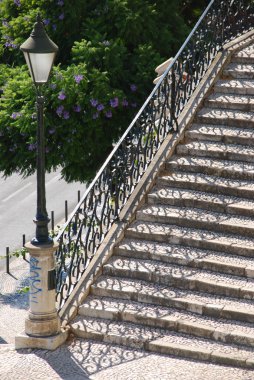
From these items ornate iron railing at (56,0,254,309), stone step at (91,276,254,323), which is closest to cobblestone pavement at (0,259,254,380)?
stone step at (91,276,254,323)

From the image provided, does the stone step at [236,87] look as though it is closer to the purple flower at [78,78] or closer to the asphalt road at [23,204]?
the purple flower at [78,78]

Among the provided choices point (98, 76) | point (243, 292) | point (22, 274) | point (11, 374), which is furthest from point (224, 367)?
point (22, 274)

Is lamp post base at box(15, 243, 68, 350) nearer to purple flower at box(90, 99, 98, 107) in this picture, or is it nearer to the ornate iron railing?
the ornate iron railing

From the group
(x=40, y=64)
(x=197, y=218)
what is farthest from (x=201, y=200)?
(x=40, y=64)

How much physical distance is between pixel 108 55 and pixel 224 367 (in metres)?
8.19

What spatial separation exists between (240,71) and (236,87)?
39cm

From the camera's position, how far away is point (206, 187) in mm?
14852

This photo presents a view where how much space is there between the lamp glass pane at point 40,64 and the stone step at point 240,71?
171 inches

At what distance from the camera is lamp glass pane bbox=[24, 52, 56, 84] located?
12.9m

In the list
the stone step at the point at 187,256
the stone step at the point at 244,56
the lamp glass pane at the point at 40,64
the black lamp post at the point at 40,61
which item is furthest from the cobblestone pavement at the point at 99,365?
the stone step at the point at 244,56

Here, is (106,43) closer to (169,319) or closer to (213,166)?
(213,166)

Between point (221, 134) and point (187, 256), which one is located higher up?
point (221, 134)

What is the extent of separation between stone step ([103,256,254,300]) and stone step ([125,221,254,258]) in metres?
0.35

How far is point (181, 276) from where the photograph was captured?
45.4 feet
